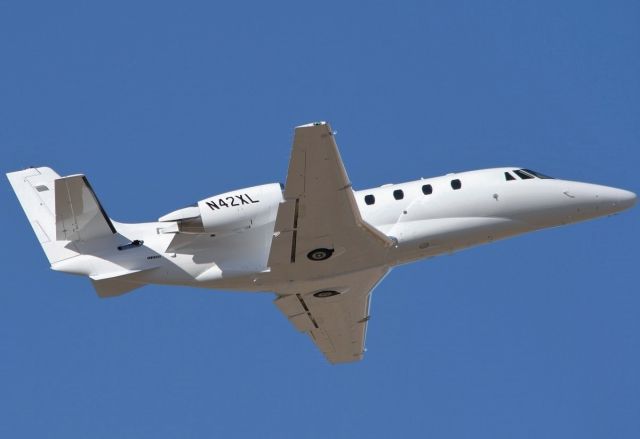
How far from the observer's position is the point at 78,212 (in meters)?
27.3

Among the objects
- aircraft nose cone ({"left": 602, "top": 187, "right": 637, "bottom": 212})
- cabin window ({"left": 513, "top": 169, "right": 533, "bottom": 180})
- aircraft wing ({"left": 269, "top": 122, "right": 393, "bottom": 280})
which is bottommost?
aircraft wing ({"left": 269, "top": 122, "right": 393, "bottom": 280})

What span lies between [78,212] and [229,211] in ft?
11.6

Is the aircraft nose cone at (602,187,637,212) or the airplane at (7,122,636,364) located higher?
the aircraft nose cone at (602,187,637,212)

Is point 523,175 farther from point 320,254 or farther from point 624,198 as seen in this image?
point 320,254

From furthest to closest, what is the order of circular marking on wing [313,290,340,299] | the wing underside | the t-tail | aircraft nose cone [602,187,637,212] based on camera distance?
aircraft nose cone [602,187,637,212]
circular marking on wing [313,290,340,299]
the t-tail
the wing underside

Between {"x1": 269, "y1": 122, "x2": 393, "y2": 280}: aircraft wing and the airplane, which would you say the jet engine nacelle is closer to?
the airplane

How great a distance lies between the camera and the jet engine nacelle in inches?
1049

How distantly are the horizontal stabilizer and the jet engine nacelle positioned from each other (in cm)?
182

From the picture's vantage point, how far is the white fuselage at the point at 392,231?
91.0 ft

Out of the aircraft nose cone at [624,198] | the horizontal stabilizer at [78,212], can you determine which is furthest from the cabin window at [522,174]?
the horizontal stabilizer at [78,212]

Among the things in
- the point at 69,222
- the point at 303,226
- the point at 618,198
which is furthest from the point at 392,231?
the point at 69,222

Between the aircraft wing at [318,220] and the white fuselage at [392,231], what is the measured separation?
494mm

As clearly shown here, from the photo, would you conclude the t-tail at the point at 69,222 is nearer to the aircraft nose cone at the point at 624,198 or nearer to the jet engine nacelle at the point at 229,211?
the jet engine nacelle at the point at 229,211

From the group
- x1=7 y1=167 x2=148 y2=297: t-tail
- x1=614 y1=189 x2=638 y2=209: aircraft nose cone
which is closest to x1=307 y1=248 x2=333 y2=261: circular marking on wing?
x1=7 y1=167 x2=148 y2=297: t-tail
